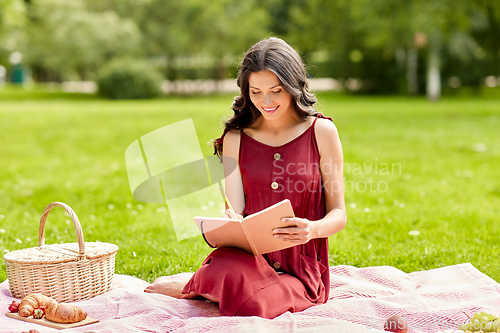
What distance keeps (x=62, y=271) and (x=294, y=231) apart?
1.38m

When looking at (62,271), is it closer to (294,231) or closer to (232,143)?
(232,143)

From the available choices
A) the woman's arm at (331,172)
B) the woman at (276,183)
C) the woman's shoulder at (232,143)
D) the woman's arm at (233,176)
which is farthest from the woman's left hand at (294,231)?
the woman's shoulder at (232,143)

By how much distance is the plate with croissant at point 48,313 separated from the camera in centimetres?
277

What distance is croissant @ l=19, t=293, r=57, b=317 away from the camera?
112 inches

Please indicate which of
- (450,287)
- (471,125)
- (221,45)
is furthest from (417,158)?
(221,45)

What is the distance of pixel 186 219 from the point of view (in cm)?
553

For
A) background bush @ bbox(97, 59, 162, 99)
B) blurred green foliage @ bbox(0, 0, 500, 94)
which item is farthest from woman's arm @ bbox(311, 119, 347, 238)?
background bush @ bbox(97, 59, 162, 99)

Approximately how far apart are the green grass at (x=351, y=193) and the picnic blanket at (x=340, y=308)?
1.90ft

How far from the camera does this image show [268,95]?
286cm

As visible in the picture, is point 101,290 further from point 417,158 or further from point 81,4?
point 81,4

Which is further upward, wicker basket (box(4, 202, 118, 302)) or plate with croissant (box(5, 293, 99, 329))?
wicker basket (box(4, 202, 118, 302))

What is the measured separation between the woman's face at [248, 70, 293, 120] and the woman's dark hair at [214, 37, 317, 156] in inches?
1.2

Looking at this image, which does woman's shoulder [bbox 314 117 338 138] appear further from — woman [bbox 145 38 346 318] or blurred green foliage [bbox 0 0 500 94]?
blurred green foliage [bbox 0 0 500 94]
